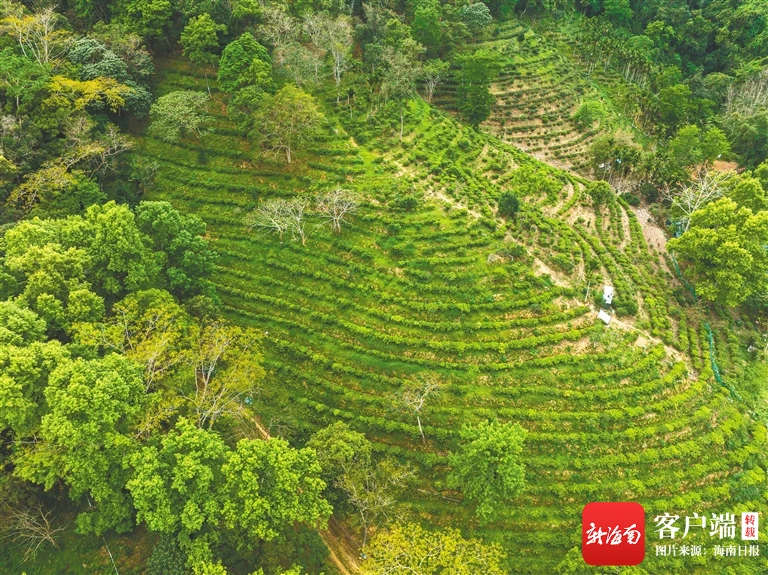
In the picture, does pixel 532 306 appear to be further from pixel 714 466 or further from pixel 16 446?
pixel 16 446

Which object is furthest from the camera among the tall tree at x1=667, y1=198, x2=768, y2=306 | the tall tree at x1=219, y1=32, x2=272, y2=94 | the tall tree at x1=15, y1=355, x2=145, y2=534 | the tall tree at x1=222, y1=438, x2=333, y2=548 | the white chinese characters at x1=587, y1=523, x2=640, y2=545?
the tall tree at x1=219, y1=32, x2=272, y2=94

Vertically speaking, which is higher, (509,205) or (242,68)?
(242,68)

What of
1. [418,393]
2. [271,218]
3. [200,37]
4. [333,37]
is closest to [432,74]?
[333,37]

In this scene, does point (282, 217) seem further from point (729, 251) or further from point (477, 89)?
point (729, 251)

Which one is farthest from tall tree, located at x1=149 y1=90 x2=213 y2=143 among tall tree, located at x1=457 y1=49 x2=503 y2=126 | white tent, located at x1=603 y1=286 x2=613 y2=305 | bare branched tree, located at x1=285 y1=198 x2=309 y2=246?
white tent, located at x1=603 y1=286 x2=613 y2=305

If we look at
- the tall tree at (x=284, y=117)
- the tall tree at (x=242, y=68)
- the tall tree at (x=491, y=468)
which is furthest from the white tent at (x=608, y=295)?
the tall tree at (x=242, y=68)

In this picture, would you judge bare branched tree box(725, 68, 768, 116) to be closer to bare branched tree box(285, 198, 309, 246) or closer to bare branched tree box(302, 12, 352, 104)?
bare branched tree box(302, 12, 352, 104)
